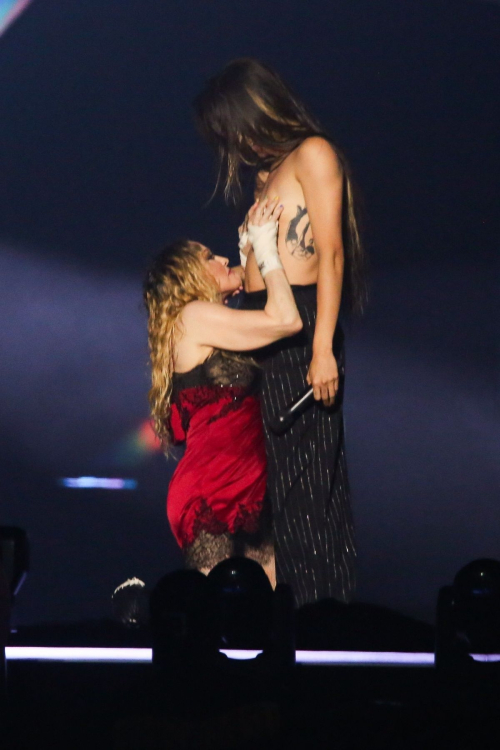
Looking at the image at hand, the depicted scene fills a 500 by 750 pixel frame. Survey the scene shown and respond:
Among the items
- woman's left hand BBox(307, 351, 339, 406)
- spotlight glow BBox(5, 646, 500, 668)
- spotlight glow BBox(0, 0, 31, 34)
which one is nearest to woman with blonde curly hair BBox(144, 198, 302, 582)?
woman's left hand BBox(307, 351, 339, 406)

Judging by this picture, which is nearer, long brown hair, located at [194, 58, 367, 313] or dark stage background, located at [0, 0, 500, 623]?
long brown hair, located at [194, 58, 367, 313]

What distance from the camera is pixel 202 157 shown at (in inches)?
128

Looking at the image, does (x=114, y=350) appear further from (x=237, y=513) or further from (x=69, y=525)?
(x=237, y=513)

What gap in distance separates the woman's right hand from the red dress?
1.00ft

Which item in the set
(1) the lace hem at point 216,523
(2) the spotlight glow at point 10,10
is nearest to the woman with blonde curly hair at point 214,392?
(1) the lace hem at point 216,523

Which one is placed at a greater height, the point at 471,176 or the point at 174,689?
the point at 471,176

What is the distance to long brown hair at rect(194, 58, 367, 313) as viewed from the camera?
2867mm

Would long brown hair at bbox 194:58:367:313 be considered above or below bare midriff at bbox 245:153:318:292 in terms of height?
above

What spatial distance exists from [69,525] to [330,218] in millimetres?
1414

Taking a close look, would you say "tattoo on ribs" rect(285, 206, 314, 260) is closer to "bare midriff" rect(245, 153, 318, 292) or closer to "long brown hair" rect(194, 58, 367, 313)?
"bare midriff" rect(245, 153, 318, 292)

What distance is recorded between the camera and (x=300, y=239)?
2.72m

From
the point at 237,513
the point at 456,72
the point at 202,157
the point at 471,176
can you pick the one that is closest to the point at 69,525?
the point at 237,513

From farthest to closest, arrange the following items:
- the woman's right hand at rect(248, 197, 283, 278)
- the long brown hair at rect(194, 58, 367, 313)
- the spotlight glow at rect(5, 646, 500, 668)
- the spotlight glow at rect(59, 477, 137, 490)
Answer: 1. the spotlight glow at rect(59, 477, 137, 490)
2. the long brown hair at rect(194, 58, 367, 313)
3. the woman's right hand at rect(248, 197, 283, 278)
4. the spotlight glow at rect(5, 646, 500, 668)

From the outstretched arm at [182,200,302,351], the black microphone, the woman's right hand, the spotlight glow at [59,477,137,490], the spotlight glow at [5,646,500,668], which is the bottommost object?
the spotlight glow at [5,646,500,668]
